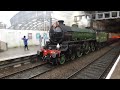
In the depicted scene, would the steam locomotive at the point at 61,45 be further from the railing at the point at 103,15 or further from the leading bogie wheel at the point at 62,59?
the railing at the point at 103,15

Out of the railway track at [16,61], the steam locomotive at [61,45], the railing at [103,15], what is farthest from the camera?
the railing at [103,15]

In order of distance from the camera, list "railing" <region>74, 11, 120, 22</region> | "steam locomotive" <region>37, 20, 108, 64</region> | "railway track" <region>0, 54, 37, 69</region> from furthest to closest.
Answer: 1. "railing" <region>74, 11, 120, 22</region>
2. "steam locomotive" <region>37, 20, 108, 64</region>
3. "railway track" <region>0, 54, 37, 69</region>

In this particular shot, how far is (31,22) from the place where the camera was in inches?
1547

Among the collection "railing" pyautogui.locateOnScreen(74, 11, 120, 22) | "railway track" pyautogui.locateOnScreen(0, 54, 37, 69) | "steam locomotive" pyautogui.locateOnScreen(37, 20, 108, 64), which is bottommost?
"railway track" pyautogui.locateOnScreen(0, 54, 37, 69)

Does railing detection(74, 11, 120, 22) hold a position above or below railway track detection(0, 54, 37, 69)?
above

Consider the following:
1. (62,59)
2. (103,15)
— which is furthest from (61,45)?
(103,15)

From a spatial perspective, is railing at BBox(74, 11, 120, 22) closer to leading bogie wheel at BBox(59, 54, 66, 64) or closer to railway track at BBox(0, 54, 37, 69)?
railway track at BBox(0, 54, 37, 69)

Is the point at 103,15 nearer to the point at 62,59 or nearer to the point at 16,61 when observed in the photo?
the point at 62,59

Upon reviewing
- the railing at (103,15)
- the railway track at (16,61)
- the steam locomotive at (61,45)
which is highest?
the railing at (103,15)

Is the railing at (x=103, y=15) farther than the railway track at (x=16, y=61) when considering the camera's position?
Yes

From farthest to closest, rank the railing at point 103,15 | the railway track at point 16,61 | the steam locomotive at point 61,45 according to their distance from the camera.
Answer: the railing at point 103,15 → the steam locomotive at point 61,45 → the railway track at point 16,61

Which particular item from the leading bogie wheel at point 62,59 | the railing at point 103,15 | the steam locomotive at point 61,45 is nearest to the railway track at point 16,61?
the steam locomotive at point 61,45

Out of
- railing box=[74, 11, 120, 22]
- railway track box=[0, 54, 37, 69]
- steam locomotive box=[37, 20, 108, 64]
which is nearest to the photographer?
railway track box=[0, 54, 37, 69]

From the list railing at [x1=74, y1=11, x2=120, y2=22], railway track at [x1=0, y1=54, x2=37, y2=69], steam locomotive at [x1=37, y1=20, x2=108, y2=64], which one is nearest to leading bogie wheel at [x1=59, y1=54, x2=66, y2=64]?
steam locomotive at [x1=37, y1=20, x2=108, y2=64]
